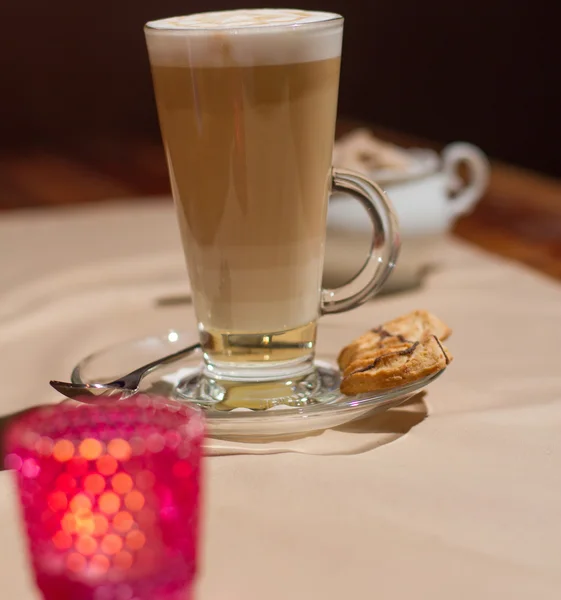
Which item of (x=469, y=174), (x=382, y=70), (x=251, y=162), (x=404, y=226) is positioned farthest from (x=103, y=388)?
(x=382, y=70)

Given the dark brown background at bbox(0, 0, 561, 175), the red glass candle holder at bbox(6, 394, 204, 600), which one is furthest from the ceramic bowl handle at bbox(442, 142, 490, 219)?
the dark brown background at bbox(0, 0, 561, 175)

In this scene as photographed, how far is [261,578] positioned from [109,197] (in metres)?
1.06

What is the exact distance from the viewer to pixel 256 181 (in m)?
0.56

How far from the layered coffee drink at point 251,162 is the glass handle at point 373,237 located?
2 cm

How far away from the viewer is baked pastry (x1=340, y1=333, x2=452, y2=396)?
526 mm

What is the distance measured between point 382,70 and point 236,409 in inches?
96.9

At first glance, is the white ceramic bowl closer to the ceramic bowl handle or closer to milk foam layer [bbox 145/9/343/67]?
the ceramic bowl handle

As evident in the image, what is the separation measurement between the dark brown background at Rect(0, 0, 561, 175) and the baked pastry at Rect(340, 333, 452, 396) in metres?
2.08

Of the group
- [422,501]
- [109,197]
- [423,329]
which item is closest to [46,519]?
[422,501]

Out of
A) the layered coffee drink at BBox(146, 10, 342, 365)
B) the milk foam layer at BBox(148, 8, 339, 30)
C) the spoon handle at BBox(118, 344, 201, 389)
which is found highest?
the milk foam layer at BBox(148, 8, 339, 30)

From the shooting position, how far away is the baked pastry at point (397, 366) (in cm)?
53

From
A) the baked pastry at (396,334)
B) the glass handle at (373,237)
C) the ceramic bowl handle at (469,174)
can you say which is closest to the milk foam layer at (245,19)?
the glass handle at (373,237)

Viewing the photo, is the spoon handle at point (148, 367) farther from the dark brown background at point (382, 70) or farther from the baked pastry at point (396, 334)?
the dark brown background at point (382, 70)

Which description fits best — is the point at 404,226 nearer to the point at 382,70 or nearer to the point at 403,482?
the point at 403,482
